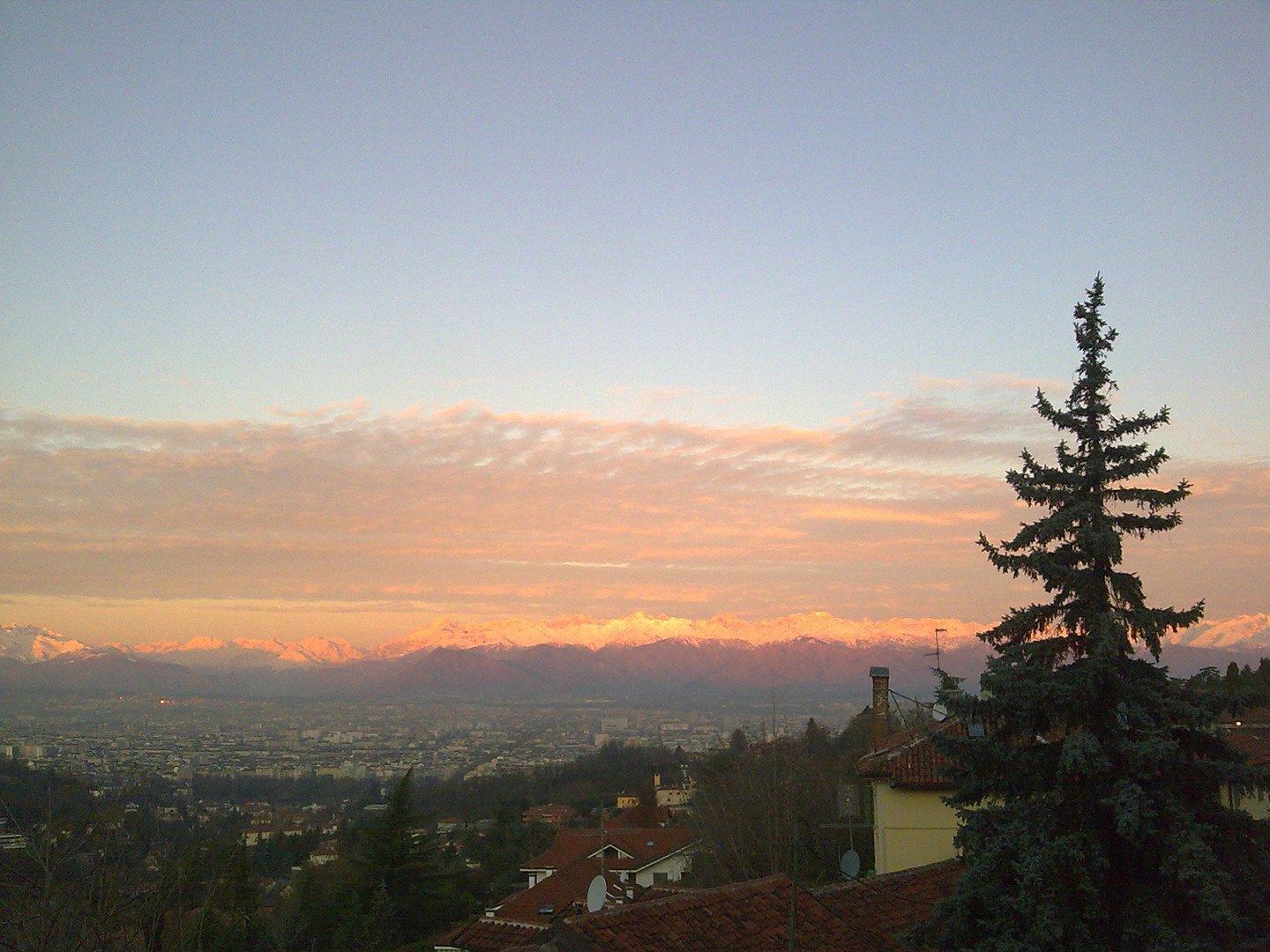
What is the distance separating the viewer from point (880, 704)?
24.9m

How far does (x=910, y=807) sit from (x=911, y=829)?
15.3 inches

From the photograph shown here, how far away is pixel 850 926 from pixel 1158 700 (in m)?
5.02

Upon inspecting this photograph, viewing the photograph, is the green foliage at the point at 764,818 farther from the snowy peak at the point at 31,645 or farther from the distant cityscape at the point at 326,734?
the snowy peak at the point at 31,645

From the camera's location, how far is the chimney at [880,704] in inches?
955

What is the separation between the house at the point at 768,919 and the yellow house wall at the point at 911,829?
3.86 meters

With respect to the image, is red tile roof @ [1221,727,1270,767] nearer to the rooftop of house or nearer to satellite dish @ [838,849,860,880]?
satellite dish @ [838,849,860,880]

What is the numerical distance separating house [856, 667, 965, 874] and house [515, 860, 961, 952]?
374 cm

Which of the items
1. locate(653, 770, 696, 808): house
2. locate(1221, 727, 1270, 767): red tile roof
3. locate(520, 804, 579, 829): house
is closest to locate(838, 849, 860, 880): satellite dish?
locate(1221, 727, 1270, 767): red tile roof

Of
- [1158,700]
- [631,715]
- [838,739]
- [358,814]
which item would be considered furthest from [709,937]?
[631,715]

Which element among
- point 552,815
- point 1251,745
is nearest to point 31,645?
point 552,815

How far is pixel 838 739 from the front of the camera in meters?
69.1

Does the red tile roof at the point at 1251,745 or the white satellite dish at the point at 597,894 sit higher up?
the red tile roof at the point at 1251,745

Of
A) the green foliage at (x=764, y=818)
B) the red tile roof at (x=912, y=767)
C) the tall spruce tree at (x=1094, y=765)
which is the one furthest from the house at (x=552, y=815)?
the tall spruce tree at (x=1094, y=765)

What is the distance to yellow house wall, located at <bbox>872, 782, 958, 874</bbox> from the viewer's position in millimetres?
18109
